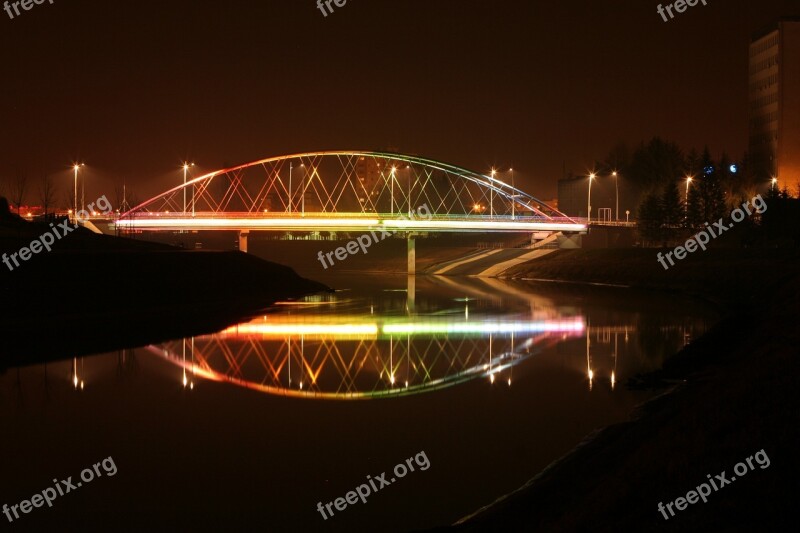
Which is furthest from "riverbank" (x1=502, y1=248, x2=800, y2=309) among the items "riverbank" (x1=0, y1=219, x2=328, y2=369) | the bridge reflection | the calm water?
"riverbank" (x1=0, y1=219, x2=328, y2=369)

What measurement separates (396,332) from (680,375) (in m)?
15.9

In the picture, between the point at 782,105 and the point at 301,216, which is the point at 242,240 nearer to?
the point at 301,216

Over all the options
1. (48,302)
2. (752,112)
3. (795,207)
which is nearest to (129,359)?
(48,302)

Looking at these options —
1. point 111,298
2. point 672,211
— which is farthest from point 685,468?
point 672,211

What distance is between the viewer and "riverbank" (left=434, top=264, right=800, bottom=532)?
932cm

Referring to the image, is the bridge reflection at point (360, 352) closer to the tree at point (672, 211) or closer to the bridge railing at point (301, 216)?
the bridge railing at point (301, 216)

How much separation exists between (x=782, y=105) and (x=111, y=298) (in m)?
79.9

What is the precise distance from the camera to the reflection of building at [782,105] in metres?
95.6

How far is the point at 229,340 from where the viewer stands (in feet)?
110

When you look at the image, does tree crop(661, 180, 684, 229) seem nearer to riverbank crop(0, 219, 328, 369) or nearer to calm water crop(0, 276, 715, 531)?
riverbank crop(0, 219, 328, 369)

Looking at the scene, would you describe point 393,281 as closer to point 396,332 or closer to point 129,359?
point 396,332

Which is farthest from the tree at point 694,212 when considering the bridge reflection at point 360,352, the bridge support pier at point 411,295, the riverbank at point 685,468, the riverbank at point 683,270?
the riverbank at point 685,468

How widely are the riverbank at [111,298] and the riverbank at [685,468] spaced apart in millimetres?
18880

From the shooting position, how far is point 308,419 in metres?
19.5
